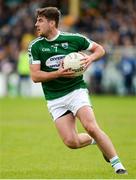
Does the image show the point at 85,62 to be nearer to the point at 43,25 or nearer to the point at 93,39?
the point at 43,25

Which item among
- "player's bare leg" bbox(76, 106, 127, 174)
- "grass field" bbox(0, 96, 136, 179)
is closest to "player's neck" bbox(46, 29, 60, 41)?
"player's bare leg" bbox(76, 106, 127, 174)

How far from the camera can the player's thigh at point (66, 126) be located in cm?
1166

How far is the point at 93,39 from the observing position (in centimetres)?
3338

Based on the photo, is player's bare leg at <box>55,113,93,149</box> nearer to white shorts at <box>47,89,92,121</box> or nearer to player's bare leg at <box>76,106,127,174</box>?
white shorts at <box>47,89,92,121</box>

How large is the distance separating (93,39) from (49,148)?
18517mm

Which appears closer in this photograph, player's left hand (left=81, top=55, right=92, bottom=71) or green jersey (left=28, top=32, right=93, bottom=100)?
player's left hand (left=81, top=55, right=92, bottom=71)

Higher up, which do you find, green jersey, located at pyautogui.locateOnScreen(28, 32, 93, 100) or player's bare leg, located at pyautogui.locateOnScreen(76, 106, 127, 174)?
green jersey, located at pyautogui.locateOnScreen(28, 32, 93, 100)

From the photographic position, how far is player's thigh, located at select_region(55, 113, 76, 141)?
459 inches

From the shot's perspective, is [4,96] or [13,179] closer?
[13,179]

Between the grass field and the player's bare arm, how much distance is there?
129 centimetres

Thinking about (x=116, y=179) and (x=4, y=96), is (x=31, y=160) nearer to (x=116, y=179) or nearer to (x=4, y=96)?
(x=116, y=179)

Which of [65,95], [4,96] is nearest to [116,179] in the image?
[65,95]

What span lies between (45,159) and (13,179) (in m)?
2.65

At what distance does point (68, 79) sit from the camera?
11.7 m
